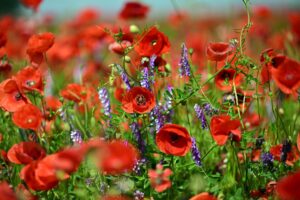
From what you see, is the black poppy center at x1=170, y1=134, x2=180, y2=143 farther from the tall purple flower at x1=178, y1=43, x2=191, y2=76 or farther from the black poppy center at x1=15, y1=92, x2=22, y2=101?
the black poppy center at x1=15, y1=92, x2=22, y2=101

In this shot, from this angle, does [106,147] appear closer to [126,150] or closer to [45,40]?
[126,150]

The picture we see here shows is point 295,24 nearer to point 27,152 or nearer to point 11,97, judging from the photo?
point 11,97

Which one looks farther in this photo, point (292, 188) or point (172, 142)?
point (172, 142)

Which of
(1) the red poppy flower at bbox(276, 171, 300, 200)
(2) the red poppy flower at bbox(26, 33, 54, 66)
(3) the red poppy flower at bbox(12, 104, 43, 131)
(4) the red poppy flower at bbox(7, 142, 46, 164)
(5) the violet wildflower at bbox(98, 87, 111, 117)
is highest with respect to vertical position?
(2) the red poppy flower at bbox(26, 33, 54, 66)

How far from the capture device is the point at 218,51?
5.96ft

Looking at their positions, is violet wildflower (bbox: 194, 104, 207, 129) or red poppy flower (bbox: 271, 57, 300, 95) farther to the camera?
violet wildflower (bbox: 194, 104, 207, 129)

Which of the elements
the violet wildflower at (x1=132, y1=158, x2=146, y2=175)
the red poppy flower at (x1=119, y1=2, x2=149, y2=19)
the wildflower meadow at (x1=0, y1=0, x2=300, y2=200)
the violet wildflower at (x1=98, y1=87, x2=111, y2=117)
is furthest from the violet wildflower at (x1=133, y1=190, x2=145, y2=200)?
Result: the red poppy flower at (x1=119, y1=2, x2=149, y2=19)

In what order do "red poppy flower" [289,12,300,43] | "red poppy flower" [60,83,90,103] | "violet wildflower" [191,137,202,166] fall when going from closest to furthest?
"violet wildflower" [191,137,202,166], "red poppy flower" [60,83,90,103], "red poppy flower" [289,12,300,43]

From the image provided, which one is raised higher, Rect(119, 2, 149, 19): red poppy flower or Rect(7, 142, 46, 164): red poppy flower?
Rect(119, 2, 149, 19): red poppy flower

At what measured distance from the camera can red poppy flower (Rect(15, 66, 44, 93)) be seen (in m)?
1.80

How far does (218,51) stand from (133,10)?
2.78 feet

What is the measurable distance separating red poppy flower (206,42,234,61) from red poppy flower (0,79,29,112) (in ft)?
1.96

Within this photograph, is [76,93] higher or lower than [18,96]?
higher

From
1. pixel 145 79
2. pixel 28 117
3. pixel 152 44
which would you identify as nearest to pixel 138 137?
pixel 145 79
